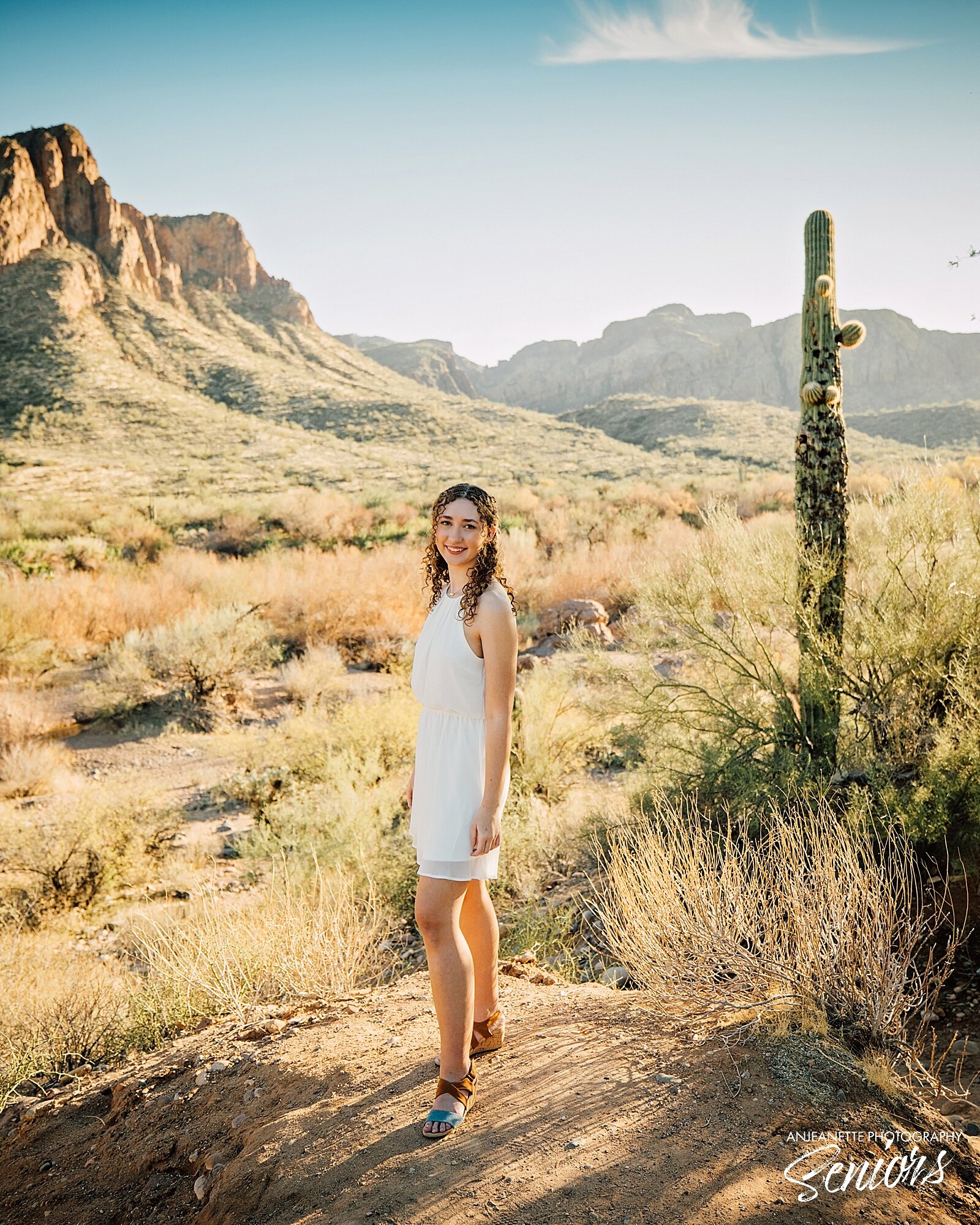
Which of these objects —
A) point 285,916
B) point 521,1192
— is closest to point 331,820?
point 285,916

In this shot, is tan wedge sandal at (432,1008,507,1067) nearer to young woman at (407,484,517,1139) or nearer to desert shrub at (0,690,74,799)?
young woman at (407,484,517,1139)

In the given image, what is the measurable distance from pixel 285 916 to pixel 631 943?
1.95 m

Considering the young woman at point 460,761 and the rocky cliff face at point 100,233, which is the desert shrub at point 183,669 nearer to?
the young woman at point 460,761

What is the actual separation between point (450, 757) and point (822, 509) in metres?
4.61

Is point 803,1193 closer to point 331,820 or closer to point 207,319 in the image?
point 331,820

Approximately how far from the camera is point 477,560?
9.20ft

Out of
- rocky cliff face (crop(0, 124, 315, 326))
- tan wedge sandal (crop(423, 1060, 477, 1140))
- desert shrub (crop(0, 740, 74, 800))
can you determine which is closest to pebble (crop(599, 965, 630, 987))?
tan wedge sandal (crop(423, 1060, 477, 1140))

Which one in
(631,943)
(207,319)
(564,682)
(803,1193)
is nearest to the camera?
(803,1193)

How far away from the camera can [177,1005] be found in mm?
3842

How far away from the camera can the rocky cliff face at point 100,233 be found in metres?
45.3

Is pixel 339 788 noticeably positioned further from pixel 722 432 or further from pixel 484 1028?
pixel 722 432

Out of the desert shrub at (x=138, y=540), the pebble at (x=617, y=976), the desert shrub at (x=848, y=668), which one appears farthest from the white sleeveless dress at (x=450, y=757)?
the desert shrub at (x=138, y=540)

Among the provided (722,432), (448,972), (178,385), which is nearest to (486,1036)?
→ (448,972)

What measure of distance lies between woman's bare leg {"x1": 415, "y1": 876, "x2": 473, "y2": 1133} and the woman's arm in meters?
0.19
